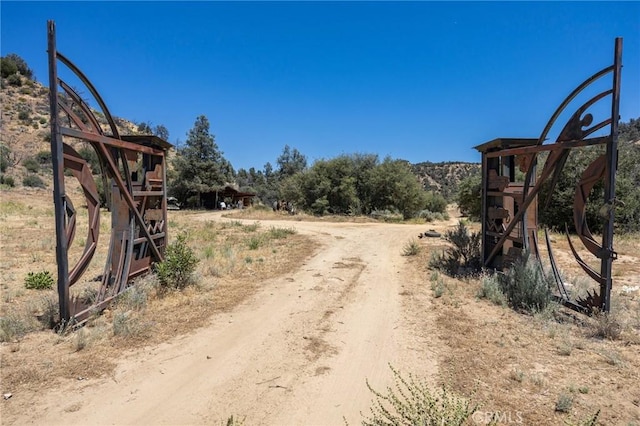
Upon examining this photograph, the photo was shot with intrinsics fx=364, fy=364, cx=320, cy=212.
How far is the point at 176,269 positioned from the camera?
20.2 ft

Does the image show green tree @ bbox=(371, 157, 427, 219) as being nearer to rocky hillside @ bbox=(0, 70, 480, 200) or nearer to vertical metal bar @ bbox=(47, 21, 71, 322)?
rocky hillside @ bbox=(0, 70, 480, 200)

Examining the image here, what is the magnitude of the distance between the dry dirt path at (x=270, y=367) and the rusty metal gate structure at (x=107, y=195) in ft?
4.53

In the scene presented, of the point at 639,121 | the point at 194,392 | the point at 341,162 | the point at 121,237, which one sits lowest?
the point at 194,392

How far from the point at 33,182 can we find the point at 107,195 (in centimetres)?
3260

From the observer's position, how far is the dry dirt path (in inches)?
113

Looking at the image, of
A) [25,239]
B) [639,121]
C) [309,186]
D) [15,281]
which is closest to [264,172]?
[309,186]

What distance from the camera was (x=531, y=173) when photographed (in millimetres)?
6340

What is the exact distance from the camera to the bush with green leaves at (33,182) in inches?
1196

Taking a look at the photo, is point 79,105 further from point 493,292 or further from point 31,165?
point 31,165

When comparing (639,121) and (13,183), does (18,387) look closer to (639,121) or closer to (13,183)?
(13,183)

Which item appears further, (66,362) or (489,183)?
(489,183)

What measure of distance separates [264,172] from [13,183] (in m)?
52.4

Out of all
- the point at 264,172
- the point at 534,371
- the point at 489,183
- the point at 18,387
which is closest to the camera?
the point at 18,387

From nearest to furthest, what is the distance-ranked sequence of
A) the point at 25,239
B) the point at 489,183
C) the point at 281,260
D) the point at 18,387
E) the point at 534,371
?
the point at 18,387
the point at 534,371
the point at 489,183
the point at 281,260
the point at 25,239
